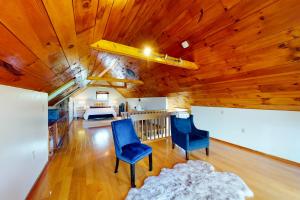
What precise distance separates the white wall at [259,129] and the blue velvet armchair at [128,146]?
9.00ft

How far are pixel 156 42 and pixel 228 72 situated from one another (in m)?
1.45

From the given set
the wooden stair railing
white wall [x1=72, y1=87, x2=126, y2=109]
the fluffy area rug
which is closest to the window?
white wall [x1=72, y1=87, x2=126, y2=109]

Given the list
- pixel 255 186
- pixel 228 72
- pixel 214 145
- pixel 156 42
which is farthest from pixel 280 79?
pixel 214 145

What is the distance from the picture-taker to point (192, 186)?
216 cm

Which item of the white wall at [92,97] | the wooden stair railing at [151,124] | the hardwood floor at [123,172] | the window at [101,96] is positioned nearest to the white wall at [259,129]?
the hardwood floor at [123,172]

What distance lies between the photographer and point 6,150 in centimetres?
149

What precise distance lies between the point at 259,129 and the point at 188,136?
1824mm

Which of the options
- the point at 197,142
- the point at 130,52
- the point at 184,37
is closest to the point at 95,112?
the point at 197,142

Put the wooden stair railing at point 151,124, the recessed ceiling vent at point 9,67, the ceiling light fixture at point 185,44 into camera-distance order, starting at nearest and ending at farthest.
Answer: the recessed ceiling vent at point 9,67 → the ceiling light fixture at point 185,44 → the wooden stair railing at point 151,124

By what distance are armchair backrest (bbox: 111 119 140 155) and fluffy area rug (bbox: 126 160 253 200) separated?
0.75 m

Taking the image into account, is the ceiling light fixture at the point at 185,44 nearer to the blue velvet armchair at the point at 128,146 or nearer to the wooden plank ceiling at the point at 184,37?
the wooden plank ceiling at the point at 184,37

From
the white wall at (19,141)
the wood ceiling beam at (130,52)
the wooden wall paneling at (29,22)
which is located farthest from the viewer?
the wood ceiling beam at (130,52)

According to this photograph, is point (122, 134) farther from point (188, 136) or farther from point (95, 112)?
point (95, 112)

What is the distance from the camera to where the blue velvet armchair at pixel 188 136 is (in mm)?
3168
